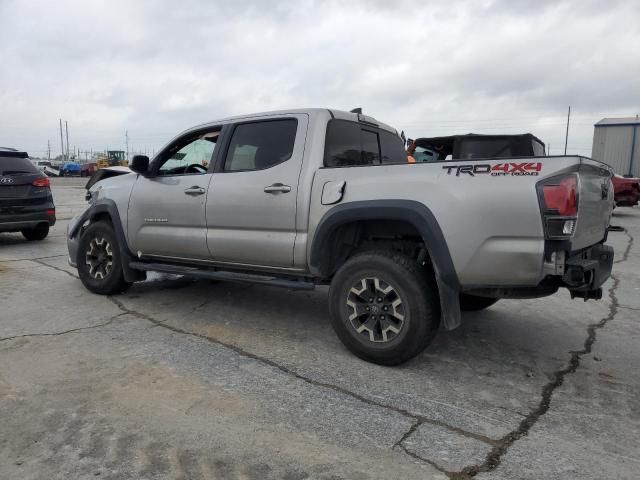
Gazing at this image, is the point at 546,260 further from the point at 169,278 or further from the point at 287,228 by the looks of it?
the point at 169,278

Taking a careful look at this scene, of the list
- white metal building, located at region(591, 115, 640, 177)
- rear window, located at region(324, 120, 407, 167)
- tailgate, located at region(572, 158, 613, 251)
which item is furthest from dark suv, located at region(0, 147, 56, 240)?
white metal building, located at region(591, 115, 640, 177)

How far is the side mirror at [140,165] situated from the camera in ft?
16.8

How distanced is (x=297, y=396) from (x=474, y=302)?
2431mm

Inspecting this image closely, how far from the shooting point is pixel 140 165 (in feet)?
17.0

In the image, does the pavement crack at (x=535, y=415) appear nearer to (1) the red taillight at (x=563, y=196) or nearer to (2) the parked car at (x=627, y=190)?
(1) the red taillight at (x=563, y=196)

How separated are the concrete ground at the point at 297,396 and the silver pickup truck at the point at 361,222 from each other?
0.43m

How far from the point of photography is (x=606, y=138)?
81.1 ft

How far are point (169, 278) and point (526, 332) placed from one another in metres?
4.38

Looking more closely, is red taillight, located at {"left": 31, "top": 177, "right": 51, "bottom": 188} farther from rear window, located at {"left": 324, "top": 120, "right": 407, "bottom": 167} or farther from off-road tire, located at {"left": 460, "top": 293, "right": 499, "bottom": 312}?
off-road tire, located at {"left": 460, "top": 293, "right": 499, "bottom": 312}

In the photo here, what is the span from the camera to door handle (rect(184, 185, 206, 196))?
15.3 feet

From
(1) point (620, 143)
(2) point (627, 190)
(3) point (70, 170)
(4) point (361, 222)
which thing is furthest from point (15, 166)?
(3) point (70, 170)

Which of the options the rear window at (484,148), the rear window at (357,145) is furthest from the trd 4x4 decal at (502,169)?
the rear window at (484,148)

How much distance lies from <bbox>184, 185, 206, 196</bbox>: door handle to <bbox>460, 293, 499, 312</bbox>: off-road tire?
2.67 m

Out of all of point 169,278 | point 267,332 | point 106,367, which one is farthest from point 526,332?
point 169,278
